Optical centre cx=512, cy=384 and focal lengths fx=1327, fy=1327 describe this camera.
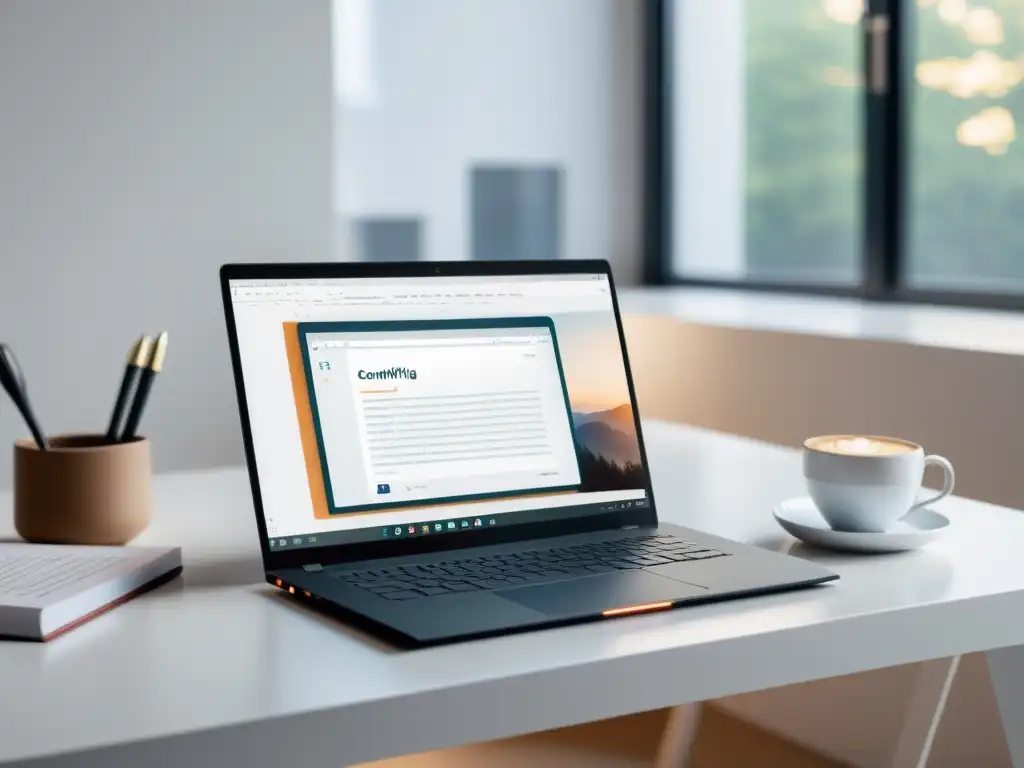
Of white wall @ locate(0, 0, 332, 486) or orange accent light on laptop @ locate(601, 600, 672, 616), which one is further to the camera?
white wall @ locate(0, 0, 332, 486)

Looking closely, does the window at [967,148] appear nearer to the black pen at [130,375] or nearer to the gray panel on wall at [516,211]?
the gray panel on wall at [516,211]

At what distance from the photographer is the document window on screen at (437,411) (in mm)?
1063

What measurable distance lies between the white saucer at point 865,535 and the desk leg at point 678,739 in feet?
1.78

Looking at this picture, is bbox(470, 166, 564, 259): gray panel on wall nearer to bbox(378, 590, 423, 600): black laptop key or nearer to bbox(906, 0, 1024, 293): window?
bbox(906, 0, 1024, 293): window

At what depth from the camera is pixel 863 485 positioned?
110cm

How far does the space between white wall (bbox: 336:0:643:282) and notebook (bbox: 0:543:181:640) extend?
206 cm

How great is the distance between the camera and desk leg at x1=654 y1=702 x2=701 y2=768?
65.2 inches

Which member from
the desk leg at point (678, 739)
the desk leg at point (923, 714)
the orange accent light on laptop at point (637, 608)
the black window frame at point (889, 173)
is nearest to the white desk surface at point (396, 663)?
the orange accent light on laptop at point (637, 608)

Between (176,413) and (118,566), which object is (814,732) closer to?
(176,413)

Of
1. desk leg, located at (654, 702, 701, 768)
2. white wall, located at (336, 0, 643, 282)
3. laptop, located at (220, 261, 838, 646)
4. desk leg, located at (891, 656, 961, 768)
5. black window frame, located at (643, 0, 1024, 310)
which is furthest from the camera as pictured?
white wall, located at (336, 0, 643, 282)

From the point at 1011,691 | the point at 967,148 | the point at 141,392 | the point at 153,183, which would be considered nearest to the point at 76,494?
the point at 141,392

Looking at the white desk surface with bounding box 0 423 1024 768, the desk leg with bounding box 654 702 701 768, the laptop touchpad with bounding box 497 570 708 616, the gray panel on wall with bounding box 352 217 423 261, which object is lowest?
the desk leg with bounding box 654 702 701 768

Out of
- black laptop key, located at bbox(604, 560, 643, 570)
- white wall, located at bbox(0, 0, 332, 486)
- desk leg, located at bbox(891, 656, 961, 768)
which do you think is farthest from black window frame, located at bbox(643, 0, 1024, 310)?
black laptop key, located at bbox(604, 560, 643, 570)

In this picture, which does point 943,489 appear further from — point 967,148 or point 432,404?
point 967,148
